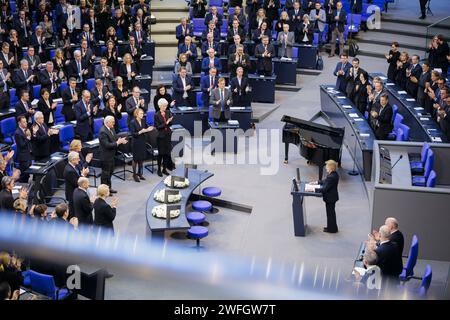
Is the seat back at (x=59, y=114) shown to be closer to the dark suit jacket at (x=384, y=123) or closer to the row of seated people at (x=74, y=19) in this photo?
the row of seated people at (x=74, y=19)

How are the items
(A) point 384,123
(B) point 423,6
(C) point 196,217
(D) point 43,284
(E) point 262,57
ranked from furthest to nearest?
(B) point 423,6 → (E) point 262,57 → (A) point 384,123 → (C) point 196,217 → (D) point 43,284

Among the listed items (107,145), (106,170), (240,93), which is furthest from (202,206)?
(240,93)

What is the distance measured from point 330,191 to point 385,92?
5017mm

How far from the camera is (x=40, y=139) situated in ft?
43.5

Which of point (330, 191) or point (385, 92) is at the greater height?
point (385, 92)

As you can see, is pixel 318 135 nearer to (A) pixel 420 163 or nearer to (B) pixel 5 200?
(A) pixel 420 163

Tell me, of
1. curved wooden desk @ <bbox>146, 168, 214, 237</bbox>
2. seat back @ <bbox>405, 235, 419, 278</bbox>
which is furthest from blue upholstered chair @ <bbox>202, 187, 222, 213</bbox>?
seat back @ <bbox>405, 235, 419, 278</bbox>

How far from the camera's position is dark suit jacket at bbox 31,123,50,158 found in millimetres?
13266

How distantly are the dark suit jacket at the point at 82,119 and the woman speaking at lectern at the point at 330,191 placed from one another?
17.8ft

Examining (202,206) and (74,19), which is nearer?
(202,206)

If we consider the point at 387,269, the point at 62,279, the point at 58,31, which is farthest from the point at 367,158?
the point at 58,31

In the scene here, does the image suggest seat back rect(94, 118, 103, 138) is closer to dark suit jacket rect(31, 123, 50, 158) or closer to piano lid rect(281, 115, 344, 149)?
dark suit jacket rect(31, 123, 50, 158)

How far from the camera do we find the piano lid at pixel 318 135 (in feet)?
44.7

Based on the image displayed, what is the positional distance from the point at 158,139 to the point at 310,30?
26.6 ft
